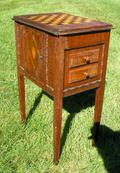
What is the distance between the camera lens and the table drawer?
9.43 ft

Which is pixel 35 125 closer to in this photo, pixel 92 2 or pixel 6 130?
pixel 6 130

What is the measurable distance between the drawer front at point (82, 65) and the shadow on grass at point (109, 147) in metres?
1.05

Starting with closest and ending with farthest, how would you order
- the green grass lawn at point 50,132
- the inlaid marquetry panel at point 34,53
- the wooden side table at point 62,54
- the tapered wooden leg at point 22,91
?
the wooden side table at point 62,54
the inlaid marquetry panel at point 34,53
the green grass lawn at point 50,132
the tapered wooden leg at point 22,91

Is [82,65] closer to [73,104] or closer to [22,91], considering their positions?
[22,91]

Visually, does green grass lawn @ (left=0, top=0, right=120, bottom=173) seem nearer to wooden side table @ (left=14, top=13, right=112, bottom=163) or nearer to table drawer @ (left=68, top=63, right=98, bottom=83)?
wooden side table @ (left=14, top=13, right=112, bottom=163)

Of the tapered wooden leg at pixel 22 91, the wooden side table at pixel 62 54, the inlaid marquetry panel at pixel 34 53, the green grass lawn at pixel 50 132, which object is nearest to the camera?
the wooden side table at pixel 62 54

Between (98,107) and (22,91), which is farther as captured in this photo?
(22,91)

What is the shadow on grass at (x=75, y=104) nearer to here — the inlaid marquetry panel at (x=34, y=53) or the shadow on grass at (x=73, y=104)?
the shadow on grass at (x=73, y=104)

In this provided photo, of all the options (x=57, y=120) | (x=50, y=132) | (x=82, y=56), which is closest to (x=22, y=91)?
(x=50, y=132)

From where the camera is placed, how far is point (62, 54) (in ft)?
8.77

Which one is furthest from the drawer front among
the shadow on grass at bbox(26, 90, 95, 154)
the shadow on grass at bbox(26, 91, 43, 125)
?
the shadow on grass at bbox(26, 91, 43, 125)

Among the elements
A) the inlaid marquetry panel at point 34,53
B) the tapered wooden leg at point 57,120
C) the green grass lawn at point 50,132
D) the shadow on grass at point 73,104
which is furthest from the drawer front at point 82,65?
the shadow on grass at point 73,104

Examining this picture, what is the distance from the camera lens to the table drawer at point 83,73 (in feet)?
9.43

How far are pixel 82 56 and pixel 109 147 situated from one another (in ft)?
4.74
